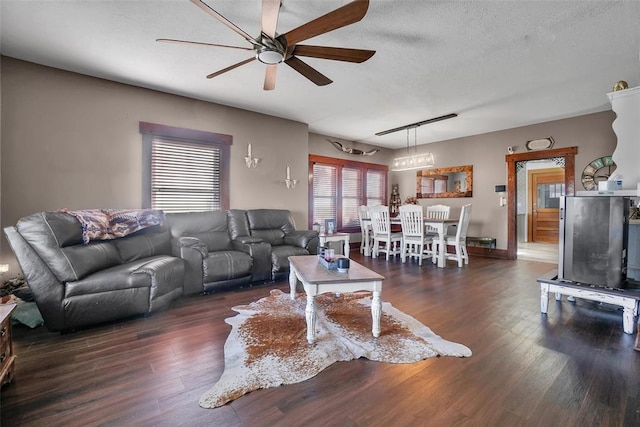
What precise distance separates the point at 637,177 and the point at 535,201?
686cm

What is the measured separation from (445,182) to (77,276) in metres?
7.05

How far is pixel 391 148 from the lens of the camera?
25.8 ft

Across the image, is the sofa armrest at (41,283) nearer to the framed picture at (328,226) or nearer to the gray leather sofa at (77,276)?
the gray leather sofa at (77,276)

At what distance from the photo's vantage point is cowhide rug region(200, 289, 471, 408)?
171cm

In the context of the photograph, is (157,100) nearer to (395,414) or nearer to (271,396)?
(271,396)

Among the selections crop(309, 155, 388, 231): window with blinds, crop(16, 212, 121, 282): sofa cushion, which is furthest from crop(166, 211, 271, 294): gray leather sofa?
crop(309, 155, 388, 231): window with blinds

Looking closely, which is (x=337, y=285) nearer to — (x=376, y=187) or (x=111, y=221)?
(x=111, y=221)

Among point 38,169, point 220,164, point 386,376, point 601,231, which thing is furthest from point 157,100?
point 601,231

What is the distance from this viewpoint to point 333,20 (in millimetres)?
1903

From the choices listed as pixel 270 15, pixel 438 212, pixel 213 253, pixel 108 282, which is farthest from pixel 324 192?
pixel 270 15

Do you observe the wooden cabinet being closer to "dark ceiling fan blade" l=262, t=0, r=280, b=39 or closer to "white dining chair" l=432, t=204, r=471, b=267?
"dark ceiling fan blade" l=262, t=0, r=280, b=39

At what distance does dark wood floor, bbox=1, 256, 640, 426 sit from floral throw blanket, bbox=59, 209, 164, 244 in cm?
97

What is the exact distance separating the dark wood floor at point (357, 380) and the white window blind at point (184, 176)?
2.04 metres

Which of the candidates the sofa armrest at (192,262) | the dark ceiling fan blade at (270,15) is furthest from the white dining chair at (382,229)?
the dark ceiling fan blade at (270,15)
